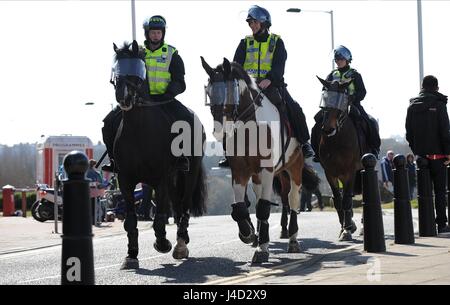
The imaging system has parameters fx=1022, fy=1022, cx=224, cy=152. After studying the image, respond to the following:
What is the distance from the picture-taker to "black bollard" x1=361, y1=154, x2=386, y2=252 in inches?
500

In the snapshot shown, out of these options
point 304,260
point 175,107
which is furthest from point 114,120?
point 304,260

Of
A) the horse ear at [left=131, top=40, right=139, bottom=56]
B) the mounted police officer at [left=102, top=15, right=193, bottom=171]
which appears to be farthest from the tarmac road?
the horse ear at [left=131, top=40, right=139, bottom=56]

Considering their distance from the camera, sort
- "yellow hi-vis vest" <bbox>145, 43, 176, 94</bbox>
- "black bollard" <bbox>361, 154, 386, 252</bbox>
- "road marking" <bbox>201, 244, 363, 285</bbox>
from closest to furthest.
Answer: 1. "road marking" <bbox>201, 244, 363, 285</bbox>
2. "black bollard" <bbox>361, 154, 386, 252</bbox>
3. "yellow hi-vis vest" <bbox>145, 43, 176, 94</bbox>

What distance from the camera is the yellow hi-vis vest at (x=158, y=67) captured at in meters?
13.2

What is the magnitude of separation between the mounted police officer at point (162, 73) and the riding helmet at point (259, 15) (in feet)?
3.96

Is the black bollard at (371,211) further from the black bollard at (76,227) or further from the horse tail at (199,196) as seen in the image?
the black bollard at (76,227)

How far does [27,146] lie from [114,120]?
62.3 meters

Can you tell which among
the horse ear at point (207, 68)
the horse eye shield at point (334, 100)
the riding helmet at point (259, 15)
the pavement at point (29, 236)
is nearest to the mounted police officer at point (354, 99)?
the horse eye shield at point (334, 100)

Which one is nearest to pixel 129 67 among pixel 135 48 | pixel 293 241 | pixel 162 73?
pixel 135 48

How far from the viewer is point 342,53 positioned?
16875mm

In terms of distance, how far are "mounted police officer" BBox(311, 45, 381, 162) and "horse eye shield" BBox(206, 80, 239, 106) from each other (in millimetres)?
4901

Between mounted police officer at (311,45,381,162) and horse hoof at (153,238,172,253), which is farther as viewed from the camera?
mounted police officer at (311,45,381,162)

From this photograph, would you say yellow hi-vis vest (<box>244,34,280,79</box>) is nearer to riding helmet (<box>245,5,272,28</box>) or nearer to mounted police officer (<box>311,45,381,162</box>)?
riding helmet (<box>245,5,272,28</box>)

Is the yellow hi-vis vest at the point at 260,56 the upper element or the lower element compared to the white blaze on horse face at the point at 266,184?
upper
